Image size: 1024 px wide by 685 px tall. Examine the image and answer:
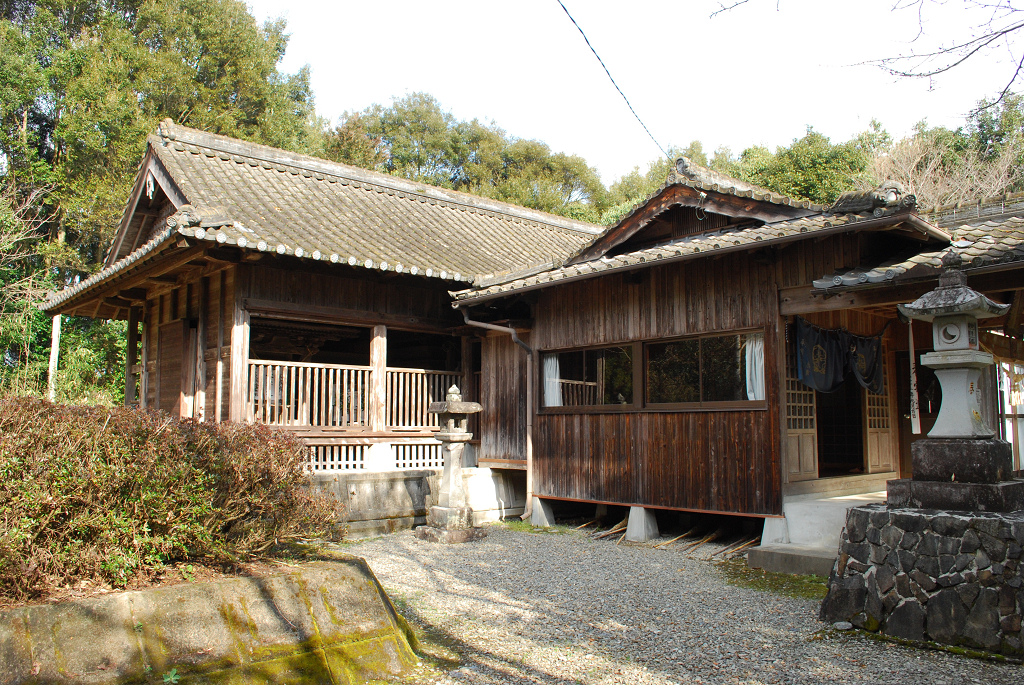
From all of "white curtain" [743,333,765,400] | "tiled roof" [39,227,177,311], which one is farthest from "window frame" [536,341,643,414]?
"tiled roof" [39,227,177,311]

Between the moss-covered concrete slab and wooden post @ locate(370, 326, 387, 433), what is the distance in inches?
273

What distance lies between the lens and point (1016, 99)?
5984 millimetres

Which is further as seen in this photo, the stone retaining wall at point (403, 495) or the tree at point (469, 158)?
the tree at point (469, 158)

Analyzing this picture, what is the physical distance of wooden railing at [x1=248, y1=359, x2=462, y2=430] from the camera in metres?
11.2

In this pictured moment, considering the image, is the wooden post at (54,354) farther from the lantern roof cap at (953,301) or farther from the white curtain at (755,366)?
the lantern roof cap at (953,301)

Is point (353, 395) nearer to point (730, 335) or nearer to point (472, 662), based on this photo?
point (730, 335)

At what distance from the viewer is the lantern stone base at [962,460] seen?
18.8 feet

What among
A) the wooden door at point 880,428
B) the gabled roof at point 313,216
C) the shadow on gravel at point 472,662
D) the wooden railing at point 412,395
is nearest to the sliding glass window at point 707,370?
the wooden door at point 880,428

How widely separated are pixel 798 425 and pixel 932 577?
383cm

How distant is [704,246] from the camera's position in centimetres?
868

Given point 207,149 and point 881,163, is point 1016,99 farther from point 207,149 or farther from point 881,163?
point 881,163

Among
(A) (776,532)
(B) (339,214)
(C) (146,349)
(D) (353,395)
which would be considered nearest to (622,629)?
(A) (776,532)

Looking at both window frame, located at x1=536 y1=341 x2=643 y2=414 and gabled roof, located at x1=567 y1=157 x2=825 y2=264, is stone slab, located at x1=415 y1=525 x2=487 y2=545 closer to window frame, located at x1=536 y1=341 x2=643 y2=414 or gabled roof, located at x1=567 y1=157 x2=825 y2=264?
window frame, located at x1=536 y1=341 x2=643 y2=414

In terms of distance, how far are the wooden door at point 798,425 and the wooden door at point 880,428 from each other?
5.97 feet
